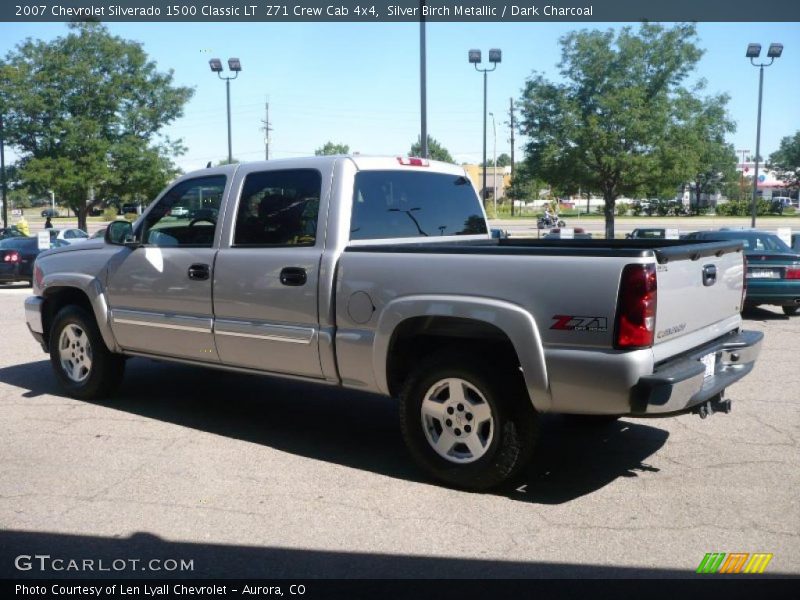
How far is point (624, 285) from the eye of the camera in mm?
4012

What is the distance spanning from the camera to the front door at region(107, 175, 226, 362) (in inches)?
233

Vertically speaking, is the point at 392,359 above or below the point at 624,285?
below

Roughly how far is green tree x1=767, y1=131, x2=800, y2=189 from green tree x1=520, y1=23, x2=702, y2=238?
61715 millimetres

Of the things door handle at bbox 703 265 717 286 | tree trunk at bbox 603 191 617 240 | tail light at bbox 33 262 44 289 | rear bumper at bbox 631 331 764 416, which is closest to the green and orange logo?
rear bumper at bbox 631 331 764 416

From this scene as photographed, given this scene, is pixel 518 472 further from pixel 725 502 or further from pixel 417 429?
pixel 725 502

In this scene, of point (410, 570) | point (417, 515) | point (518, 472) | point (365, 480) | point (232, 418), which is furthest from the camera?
point (232, 418)

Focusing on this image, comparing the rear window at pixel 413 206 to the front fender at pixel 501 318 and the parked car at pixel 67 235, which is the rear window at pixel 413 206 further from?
the parked car at pixel 67 235

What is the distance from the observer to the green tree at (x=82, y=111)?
93.5 feet

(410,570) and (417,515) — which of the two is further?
(417,515)

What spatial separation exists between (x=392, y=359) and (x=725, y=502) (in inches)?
83.9

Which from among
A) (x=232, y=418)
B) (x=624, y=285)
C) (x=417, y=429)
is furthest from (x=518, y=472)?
(x=232, y=418)

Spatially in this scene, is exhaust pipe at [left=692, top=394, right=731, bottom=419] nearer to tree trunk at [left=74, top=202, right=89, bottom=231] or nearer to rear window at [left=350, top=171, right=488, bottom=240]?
rear window at [left=350, top=171, right=488, bottom=240]

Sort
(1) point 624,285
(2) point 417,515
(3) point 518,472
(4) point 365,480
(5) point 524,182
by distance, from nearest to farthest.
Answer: (1) point 624,285 < (2) point 417,515 < (3) point 518,472 < (4) point 365,480 < (5) point 524,182

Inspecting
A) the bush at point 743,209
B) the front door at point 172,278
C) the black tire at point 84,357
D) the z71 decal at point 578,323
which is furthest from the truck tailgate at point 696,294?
the bush at point 743,209
